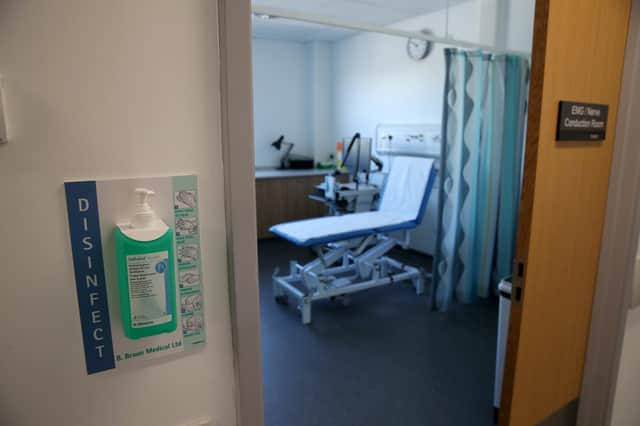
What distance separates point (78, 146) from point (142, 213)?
141mm

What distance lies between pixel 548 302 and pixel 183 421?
1.42 metres

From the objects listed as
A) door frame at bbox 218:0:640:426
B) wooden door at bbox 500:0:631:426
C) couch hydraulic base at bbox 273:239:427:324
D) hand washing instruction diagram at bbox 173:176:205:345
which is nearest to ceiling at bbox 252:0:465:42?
couch hydraulic base at bbox 273:239:427:324

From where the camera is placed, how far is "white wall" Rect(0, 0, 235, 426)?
584mm

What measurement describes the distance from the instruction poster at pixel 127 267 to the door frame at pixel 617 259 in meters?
1.75

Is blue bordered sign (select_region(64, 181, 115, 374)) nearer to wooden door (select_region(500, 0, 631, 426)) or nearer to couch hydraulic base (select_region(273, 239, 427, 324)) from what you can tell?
wooden door (select_region(500, 0, 631, 426))

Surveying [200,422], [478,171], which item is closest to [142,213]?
[200,422]

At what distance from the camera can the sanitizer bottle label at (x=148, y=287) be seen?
652 millimetres

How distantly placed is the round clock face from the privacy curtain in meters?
1.19

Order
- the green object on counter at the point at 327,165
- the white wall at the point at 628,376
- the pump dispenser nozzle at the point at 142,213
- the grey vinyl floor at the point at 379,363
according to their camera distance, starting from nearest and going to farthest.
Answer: the pump dispenser nozzle at the point at 142,213, the white wall at the point at 628,376, the grey vinyl floor at the point at 379,363, the green object on counter at the point at 327,165

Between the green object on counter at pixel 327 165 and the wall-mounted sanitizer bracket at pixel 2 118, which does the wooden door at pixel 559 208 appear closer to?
the wall-mounted sanitizer bracket at pixel 2 118

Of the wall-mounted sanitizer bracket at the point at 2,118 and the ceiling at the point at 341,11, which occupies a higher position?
the ceiling at the point at 341,11

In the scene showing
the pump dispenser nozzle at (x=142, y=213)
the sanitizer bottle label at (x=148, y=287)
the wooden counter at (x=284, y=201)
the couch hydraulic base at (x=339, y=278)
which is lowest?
the couch hydraulic base at (x=339, y=278)

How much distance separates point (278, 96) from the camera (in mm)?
5672

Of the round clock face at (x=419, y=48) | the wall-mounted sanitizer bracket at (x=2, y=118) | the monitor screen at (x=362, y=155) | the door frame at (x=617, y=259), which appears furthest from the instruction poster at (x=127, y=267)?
the round clock face at (x=419, y=48)
